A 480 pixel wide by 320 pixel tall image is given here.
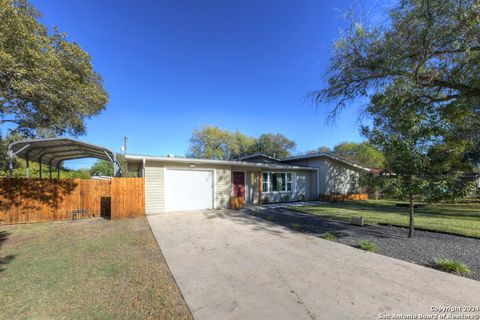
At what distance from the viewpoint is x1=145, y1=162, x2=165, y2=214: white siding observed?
934cm

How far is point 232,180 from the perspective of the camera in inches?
479

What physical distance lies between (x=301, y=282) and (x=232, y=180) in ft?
29.8

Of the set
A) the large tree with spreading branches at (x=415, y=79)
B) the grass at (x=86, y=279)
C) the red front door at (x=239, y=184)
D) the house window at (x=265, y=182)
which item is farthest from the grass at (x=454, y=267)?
the house window at (x=265, y=182)

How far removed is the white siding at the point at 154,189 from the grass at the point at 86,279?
132 inches

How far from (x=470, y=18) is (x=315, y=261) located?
6090 millimetres

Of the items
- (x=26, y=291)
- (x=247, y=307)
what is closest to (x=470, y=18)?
(x=247, y=307)

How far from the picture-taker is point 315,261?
4.07 meters

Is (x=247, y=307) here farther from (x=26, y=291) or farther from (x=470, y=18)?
(x=470, y=18)

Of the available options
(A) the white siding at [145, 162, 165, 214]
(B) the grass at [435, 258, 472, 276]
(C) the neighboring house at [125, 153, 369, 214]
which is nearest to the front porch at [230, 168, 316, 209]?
(C) the neighboring house at [125, 153, 369, 214]

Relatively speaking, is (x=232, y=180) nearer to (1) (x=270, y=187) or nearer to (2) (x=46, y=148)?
(1) (x=270, y=187)

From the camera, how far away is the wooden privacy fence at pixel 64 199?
7.62 metres

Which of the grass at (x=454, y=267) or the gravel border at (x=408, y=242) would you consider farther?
the gravel border at (x=408, y=242)

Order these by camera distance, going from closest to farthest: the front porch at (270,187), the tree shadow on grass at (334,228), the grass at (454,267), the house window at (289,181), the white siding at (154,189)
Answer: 1. the grass at (454,267)
2. the tree shadow on grass at (334,228)
3. the white siding at (154,189)
4. the front porch at (270,187)
5. the house window at (289,181)

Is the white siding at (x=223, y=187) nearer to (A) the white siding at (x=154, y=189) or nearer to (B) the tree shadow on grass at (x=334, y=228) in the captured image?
(A) the white siding at (x=154, y=189)
